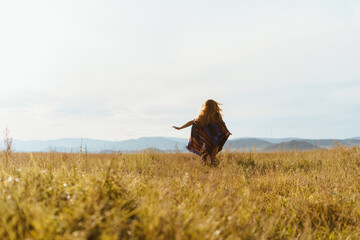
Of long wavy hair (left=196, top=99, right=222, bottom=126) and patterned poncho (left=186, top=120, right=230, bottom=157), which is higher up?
long wavy hair (left=196, top=99, right=222, bottom=126)

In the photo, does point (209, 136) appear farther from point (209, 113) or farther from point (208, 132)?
point (209, 113)

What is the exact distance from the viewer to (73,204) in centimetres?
186

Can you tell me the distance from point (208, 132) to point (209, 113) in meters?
0.61

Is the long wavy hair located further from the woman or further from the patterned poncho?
the patterned poncho

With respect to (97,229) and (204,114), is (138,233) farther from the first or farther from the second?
(204,114)

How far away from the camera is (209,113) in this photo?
312 inches

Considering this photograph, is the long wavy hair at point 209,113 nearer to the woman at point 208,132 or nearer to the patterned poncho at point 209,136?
the woman at point 208,132

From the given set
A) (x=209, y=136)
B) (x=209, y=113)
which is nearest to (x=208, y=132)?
(x=209, y=136)

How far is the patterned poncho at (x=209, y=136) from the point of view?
795 centimetres

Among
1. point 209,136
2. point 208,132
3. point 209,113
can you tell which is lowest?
point 209,136

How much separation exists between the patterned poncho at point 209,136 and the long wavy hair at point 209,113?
0.13 m

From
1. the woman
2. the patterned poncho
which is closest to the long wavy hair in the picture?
the woman

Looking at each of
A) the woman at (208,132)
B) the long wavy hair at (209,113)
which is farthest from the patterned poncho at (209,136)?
the long wavy hair at (209,113)

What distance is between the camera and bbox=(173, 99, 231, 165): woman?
7891 mm
